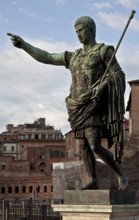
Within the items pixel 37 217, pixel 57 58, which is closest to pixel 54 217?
pixel 37 217

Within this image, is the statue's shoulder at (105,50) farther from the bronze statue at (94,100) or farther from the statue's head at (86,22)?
the statue's head at (86,22)

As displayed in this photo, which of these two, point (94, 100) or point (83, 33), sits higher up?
point (83, 33)

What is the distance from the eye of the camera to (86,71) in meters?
5.46

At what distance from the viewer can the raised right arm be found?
5.86 m

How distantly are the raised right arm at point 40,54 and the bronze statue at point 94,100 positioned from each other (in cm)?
30

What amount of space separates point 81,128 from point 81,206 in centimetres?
79

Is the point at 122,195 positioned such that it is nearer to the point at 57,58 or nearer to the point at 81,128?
the point at 81,128

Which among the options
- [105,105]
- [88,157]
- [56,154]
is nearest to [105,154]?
[88,157]

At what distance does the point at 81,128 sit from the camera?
17.9 ft

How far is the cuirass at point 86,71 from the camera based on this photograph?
545 cm

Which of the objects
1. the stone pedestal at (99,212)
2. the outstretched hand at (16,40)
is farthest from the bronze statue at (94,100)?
the outstretched hand at (16,40)

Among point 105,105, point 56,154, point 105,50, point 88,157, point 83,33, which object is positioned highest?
point 56,154

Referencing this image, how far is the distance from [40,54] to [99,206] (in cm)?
185

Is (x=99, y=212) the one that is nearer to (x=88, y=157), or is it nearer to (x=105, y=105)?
(x=88, y=157)
